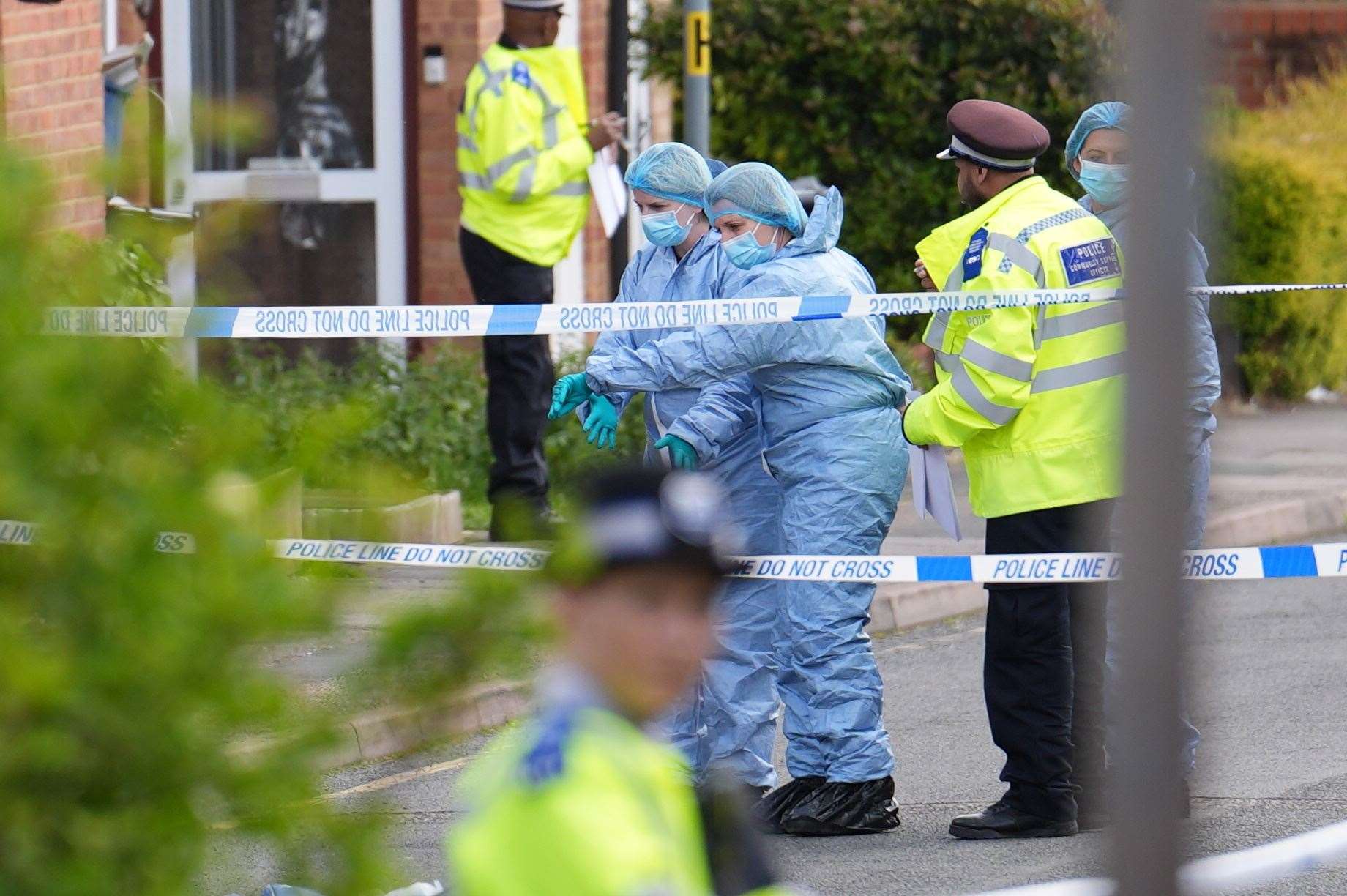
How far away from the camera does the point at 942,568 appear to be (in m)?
6.26

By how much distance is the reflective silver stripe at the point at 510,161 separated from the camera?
9.70 m

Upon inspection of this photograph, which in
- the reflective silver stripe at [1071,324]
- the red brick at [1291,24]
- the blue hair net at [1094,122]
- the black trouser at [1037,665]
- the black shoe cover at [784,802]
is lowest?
the black shoe cover at [784,802]

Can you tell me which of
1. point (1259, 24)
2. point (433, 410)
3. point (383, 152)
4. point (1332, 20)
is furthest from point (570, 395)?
point (1332, 20)

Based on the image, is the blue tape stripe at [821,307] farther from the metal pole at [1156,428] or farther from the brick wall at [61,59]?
the metal pole at [1156,428]

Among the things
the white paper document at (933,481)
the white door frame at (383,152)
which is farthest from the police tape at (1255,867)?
the white door frame at (383,152)

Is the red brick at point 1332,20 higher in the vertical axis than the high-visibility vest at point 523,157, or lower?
higher

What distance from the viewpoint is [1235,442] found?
13.1 metres

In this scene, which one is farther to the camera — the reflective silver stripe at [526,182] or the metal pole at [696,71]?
the metal pole at [696,71]

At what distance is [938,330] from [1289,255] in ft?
31.3

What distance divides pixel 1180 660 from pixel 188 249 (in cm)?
100

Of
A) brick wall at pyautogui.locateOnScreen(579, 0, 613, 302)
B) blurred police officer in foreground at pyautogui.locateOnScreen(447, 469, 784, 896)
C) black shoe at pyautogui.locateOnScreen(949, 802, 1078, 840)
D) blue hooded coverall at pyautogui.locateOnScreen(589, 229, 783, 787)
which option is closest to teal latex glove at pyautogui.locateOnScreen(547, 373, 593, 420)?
blue hooded coverall at pyautogui.locateOnScreen(589, 229, 783, 787)

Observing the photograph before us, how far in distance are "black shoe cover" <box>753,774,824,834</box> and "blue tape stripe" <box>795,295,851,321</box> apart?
4.01ft

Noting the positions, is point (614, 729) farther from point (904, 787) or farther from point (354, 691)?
point (904, 787)

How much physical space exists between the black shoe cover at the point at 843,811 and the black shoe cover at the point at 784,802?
16 mm
